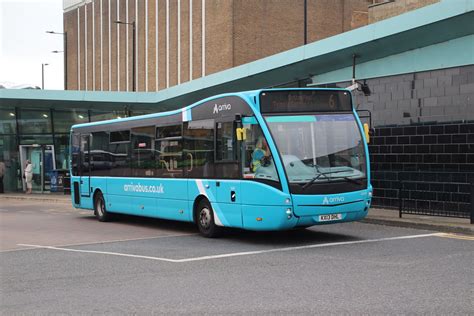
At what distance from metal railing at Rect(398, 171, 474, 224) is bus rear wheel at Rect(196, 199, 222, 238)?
16.9 feet

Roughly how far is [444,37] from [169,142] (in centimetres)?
749

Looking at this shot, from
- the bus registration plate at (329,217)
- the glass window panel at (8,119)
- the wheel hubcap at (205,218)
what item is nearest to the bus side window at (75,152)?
the wheel hubcap at (205,218)

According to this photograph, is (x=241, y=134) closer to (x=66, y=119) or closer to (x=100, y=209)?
(x=100, y=209)

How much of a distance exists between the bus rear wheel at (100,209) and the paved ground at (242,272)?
2.96 m

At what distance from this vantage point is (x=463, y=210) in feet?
49.5

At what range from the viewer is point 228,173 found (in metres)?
12.0

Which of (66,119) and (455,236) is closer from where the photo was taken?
(455,236)

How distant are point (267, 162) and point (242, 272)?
2.92 meters

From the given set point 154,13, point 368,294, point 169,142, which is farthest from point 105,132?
point 154,13

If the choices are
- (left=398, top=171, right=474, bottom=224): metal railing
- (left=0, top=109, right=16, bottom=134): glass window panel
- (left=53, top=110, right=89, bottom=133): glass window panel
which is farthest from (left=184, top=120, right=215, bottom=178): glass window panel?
(left=0, top=109, right=16, bottom=134): glass window panel

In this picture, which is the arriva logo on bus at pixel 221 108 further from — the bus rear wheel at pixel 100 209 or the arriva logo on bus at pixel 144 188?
the bus rear wheel at pixel 100 209

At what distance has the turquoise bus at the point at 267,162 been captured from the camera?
435 inches

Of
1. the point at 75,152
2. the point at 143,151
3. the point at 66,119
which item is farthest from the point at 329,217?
the point at 66,119

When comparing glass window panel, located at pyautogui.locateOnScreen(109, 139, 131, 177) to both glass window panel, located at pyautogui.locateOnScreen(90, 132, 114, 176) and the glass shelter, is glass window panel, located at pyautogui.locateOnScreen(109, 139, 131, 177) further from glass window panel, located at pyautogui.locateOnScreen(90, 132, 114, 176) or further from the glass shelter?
the glass shelter
